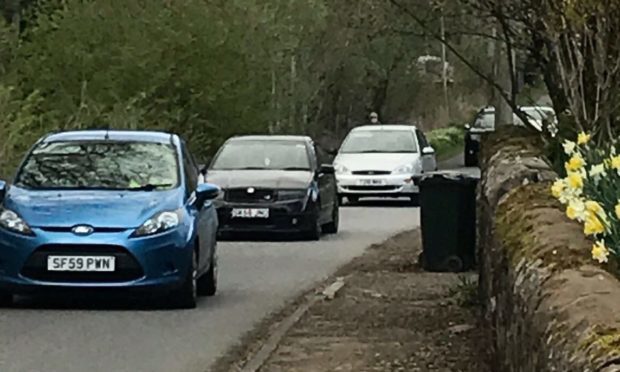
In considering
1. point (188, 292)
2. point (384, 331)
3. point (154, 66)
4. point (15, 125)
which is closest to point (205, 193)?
point (188, 292)

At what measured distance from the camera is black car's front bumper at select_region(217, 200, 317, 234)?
23.1 m

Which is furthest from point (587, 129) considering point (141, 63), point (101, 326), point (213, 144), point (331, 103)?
point (331, 103)

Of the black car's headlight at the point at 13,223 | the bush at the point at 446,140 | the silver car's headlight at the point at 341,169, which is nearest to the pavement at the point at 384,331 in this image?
the black car's headlight at the point at 13,223

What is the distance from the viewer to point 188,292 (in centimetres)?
1446

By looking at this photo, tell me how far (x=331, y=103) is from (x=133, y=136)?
36657mm

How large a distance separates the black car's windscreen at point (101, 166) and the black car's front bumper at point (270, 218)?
746 cm

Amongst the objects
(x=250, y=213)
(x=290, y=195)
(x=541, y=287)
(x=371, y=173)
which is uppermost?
(x=541, y=287)

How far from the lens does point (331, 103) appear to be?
2062 inches

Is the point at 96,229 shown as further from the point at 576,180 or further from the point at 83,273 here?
the point at 576,180

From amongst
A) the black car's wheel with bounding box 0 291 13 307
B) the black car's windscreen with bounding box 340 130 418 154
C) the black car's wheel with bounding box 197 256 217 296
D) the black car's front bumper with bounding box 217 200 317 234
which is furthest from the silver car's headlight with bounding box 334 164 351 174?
the black car's wheel with bounding box 0 291 13 307

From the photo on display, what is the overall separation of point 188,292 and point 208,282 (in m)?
1.32

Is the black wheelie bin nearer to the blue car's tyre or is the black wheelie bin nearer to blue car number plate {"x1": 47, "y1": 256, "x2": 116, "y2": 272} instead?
the blue car's tyre

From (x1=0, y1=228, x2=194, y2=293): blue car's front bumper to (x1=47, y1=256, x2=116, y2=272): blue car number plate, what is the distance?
0.11 feet

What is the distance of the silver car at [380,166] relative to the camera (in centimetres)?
3269
